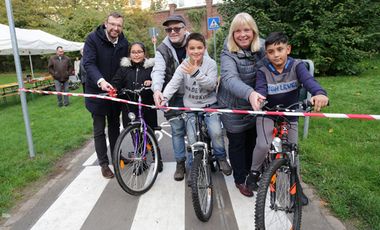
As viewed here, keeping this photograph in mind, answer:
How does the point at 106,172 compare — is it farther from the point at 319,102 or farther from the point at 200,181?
the point at 319,102

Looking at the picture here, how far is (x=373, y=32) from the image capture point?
472 inches

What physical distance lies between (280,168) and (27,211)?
282 centimetres

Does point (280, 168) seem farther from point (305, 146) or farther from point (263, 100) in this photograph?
point (305, 146)

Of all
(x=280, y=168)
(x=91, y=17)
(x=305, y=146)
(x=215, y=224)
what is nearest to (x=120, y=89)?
(x=215, y=224)

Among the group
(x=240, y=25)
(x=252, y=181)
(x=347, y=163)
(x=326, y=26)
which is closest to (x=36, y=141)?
(x=252, y=181)

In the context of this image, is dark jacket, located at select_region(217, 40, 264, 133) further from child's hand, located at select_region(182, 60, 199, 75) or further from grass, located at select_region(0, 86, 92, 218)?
grass, located at select_region(0, 86, 92, 218)

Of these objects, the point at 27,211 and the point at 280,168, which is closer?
the point at 280,168

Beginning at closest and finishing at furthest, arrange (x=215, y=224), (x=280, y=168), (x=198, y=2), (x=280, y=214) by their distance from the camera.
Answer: (x=280, y=168) → (x=280, y=214) → (x=215, y=224) → (x=198, y=2)

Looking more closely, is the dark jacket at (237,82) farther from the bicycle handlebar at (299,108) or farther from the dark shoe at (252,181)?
the dark shoe at (252,181)

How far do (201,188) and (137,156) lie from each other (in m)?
1.10

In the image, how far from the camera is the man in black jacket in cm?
403

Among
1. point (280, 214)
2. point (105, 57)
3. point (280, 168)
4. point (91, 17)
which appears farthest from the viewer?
point (91, 17)

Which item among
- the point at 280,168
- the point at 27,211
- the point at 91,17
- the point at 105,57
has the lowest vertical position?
the point at 27,211

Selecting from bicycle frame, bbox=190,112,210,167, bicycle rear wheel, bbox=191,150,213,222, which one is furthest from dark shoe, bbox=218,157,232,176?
bicycle rear wheel, bbox=191,150,213,222
